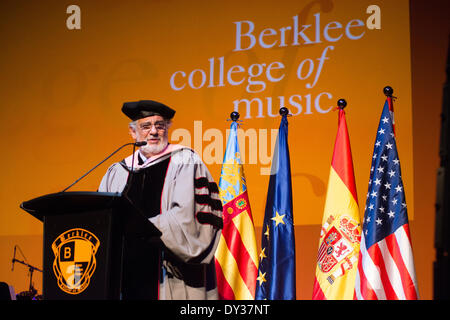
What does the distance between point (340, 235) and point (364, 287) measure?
0.43 metres

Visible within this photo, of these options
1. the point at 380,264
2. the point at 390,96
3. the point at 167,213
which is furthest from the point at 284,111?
the point at 167,213

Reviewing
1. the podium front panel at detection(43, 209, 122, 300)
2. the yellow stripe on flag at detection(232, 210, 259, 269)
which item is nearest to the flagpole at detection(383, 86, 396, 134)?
the yellow stripe on flag at detection(232, 210, 259, 269)

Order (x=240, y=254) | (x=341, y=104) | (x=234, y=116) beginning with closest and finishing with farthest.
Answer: (x=341, y=104) → (x=240, y=254) → (x=234, y=116)

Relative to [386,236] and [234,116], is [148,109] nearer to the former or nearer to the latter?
[234,116]

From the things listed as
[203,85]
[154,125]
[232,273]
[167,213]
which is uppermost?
[203,85]

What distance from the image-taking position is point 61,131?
5.88 meters

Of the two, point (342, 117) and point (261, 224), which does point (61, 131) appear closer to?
point (261, 224)

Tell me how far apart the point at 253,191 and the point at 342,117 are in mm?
1074

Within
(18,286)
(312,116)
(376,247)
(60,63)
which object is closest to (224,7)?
(312,116)

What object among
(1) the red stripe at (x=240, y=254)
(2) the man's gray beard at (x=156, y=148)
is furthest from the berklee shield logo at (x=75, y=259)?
(1) the red stripe at (x=240, y=254)

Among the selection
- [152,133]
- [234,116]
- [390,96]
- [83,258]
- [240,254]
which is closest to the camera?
[83,258]

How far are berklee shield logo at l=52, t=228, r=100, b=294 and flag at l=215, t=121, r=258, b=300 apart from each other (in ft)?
5.90

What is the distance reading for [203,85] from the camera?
559cm

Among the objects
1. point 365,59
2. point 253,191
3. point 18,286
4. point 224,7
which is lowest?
point 18,286
